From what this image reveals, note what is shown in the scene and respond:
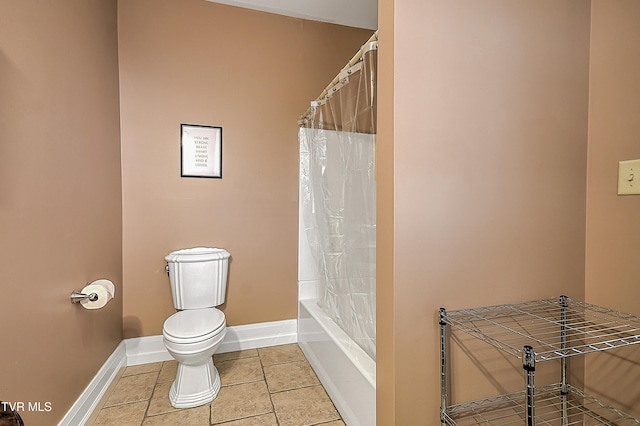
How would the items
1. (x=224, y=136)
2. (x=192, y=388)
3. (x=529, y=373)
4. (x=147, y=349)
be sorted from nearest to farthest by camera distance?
1. (x=529, y=373)
2. (x=192, y=388)
3. (x=147, y=349)
4. (x=224, y=136)

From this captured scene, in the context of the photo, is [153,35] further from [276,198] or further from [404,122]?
[404,122]

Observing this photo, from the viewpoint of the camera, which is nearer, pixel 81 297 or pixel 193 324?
pixel 81 297

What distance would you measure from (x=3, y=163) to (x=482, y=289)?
182 centimetres

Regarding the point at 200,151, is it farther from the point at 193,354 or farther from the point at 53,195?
the point at 193,354

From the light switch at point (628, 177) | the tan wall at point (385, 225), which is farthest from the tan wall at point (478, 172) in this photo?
the light switch at point (628, 177)

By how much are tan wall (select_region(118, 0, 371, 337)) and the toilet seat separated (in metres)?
0.41

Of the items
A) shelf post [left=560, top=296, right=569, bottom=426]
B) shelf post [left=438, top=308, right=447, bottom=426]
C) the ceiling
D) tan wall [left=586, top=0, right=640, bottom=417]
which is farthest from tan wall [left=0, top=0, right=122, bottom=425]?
tan wall [left=586, top=0, right=640, bottom=417]

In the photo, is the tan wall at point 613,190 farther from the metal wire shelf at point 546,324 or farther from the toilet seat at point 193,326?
the toilet seat at point 193,326

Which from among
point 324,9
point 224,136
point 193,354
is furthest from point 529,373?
point 324,9

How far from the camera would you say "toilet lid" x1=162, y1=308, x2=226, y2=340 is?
64.3 inches

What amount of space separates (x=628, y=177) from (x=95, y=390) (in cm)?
271

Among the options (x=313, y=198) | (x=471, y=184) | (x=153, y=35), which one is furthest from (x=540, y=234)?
(x=153, y=35)

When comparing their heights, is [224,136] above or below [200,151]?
above

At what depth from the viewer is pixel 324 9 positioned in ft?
7.68
